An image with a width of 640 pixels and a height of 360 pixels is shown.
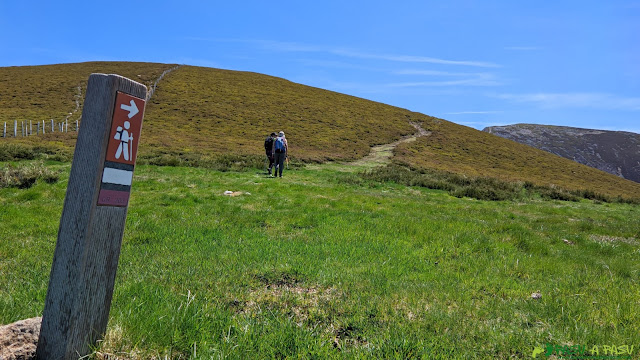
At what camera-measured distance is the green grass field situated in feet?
9.96

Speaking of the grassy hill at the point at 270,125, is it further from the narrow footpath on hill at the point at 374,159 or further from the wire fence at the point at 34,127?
the wire fence at the point at 34,127

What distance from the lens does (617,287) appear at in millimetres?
4961

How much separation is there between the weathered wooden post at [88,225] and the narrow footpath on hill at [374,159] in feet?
78.1

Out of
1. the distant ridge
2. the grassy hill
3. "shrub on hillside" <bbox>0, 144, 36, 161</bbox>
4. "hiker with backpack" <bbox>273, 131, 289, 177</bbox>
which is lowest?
"shrub on hillside" <bbox>0, 144, 36, 161</bbox>

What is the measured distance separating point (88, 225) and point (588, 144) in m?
187

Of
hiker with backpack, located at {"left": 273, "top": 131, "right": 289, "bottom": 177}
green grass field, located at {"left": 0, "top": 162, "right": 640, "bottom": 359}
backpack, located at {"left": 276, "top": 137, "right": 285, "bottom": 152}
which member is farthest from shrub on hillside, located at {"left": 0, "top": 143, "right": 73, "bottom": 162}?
green grass field, located at {"left": 0, "top": 162, "right": 640, "bottom": 359}

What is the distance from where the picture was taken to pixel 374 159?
35438 mm

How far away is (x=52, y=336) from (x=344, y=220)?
7218 mm

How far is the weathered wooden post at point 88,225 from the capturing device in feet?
7.48

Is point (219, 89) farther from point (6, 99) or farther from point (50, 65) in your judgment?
point (50, 65)

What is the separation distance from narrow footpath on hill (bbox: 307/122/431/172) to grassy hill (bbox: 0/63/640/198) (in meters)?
1.19

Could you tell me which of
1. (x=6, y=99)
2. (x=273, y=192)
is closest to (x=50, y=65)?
(x=6, y=99)

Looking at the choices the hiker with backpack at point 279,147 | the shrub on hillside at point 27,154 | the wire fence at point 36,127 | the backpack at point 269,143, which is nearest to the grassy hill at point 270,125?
the wire fence at point 36,127

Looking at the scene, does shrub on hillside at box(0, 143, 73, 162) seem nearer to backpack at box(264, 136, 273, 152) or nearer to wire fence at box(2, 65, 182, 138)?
backpack at box(264, 136, 273, 152)
